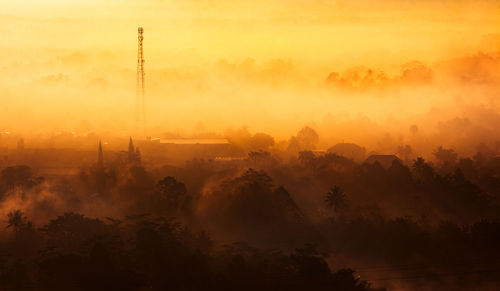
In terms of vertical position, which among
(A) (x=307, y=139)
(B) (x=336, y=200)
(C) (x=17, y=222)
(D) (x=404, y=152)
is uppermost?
A: (A) (x=307, y=139)

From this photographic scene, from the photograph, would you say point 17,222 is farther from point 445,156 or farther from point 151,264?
point 445,156

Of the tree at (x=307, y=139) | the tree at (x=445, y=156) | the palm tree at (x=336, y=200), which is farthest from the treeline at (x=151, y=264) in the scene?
the tree at (x=307, y=139)

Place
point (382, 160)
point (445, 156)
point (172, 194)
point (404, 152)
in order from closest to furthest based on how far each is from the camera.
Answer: point (172, 194) → point (382, 160) → point (445, 156) → point (404, 152)

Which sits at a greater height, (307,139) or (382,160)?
(307,139)

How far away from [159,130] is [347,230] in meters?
62.7

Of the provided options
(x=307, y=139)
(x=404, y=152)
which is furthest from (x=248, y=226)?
(x=307, y=139)

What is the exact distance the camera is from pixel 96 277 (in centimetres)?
4691

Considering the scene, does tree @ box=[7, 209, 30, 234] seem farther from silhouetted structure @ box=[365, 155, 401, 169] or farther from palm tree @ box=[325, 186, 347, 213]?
silhouetted structure @ box=[365, 155, 401, 169]

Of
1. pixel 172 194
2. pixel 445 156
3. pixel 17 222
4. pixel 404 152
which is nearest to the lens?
pixel 17 222

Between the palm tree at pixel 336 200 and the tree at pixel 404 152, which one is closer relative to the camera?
the palm tree at pixel 336 200

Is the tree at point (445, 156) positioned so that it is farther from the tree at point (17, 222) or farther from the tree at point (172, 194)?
the tree at point (17, 222)

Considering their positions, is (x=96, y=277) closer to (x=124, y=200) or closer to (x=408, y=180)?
(x=124, y=200)

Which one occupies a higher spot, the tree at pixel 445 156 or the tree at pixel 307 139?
the tree at pixel 307 139

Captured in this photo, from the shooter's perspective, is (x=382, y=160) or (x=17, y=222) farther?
(x=382, y=160)
